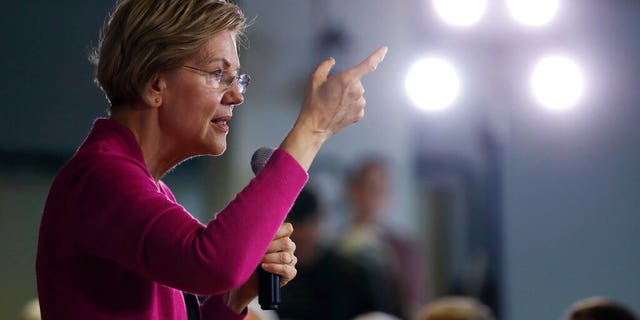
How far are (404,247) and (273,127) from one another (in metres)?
0.71

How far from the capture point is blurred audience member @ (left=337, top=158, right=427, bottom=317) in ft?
13.0

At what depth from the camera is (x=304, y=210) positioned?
3.87 m

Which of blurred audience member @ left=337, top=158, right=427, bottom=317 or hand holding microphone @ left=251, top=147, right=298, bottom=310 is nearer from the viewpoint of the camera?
hand holding microphone @ left=251, top=147, right=298, bottom=310

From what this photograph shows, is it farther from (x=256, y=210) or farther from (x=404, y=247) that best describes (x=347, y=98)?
(x=404, y=247)

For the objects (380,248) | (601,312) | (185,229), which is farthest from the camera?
(380,248)

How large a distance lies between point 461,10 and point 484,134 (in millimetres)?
523

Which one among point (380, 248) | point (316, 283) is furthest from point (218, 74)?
point (380, 248)

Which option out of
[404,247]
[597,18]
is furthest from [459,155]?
[597,18]

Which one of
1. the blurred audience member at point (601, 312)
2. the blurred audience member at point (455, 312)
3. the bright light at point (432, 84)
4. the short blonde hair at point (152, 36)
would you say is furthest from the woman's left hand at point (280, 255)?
the bright light at point (432, 84)

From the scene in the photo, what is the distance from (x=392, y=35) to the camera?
15.2 feet

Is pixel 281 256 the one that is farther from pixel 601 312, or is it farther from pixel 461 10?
pixel 461 10

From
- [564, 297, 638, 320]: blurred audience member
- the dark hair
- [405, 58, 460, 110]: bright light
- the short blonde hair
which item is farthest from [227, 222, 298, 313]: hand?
[405, 58, 460, 110]: bright light

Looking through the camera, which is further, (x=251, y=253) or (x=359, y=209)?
(x=359, y=209)

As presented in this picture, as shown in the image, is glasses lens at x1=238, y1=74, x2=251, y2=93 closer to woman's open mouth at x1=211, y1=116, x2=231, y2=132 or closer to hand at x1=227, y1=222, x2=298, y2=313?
woman's open mouth at x1=211, y1=116, x2=231, y2=132
